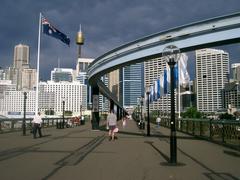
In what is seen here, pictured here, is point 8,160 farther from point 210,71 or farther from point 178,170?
point 210,71

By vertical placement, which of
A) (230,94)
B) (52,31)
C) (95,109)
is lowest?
(95,109)

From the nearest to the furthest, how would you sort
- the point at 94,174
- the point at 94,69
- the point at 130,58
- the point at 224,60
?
1. the point at 94,174
2. the point at 130,58
3. the point at 94,69
4. the point at 224,60

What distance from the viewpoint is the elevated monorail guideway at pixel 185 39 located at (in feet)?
51.9

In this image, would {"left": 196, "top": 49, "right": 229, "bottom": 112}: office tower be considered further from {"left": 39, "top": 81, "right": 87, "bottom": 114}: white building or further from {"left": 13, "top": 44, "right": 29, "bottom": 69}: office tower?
{"left": 13, "top": 44, "right": 29, "bottom": 69}: office tower

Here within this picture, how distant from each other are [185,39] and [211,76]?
91.7 metres

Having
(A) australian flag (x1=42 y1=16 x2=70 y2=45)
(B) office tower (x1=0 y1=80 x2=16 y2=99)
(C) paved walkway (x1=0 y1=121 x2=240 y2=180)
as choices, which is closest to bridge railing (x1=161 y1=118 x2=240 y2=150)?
(C) paved walkway (x1=0 y1=121 x2=240 y2=180)

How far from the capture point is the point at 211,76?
105750 millimetres

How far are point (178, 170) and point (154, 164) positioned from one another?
4.06 ft

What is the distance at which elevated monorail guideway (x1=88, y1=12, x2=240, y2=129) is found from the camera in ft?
51.9

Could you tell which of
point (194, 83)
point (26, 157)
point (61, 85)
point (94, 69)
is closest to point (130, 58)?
point (94, 69)

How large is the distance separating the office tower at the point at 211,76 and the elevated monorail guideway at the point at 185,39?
63.8m

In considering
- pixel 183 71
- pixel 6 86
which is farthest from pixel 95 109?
pixel 6 86

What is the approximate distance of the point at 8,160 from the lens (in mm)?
11023

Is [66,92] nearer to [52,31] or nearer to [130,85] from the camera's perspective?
[130,85]
